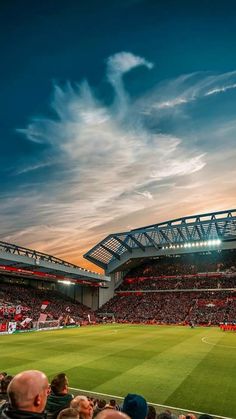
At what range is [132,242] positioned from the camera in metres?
80.9

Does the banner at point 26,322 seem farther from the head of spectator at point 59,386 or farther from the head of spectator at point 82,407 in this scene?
the head of spectator at point 82,407

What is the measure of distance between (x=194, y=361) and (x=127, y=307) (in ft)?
176

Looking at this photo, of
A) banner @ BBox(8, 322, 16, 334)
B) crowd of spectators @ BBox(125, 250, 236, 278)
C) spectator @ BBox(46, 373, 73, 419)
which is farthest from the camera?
crowd of spectators @ BBox(125, 250, 236, 278)

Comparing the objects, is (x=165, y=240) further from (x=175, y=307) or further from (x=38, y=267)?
(x=38, y=267)

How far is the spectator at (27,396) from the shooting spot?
8.86ft

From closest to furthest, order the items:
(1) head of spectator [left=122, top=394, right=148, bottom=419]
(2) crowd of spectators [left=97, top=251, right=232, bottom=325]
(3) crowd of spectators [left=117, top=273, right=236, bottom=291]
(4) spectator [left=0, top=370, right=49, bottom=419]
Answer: (4) spectator [left=0, top=370, right=49, bottom=419], (1) head of spectator [left=122, top=394, right=148, bottom=419], (2) crowd of spectators [left=97, top=251, right=232, bottom=325], (3) crowd of spectators [left=117, top=273, right=236, bottom=291]

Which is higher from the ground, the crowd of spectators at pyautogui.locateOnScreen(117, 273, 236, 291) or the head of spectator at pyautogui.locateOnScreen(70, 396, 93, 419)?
the crowd of spectators at pyautogui.locateOnScreen(117, 273, 236, 291)

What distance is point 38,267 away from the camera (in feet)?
198

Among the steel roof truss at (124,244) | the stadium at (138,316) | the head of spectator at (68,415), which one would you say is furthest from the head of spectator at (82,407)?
the steel roof truss at (124,244)

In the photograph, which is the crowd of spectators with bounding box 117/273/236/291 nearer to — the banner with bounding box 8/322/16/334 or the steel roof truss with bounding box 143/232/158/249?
the steel roof truss with bounding box 143/232/158/249

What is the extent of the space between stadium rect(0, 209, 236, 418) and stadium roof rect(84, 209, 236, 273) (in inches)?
9.4

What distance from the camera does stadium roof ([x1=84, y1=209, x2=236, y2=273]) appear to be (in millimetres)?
Result: 70062

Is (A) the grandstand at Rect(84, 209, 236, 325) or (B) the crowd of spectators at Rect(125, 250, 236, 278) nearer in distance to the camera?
(A) the grandstand at Rect(84, 209, 236, 325)

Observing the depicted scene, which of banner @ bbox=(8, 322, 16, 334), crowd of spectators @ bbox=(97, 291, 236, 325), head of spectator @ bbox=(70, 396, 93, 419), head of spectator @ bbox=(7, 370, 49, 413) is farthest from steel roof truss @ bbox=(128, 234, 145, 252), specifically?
head of spectator @ bbox=(7, 370, 49, 413)
